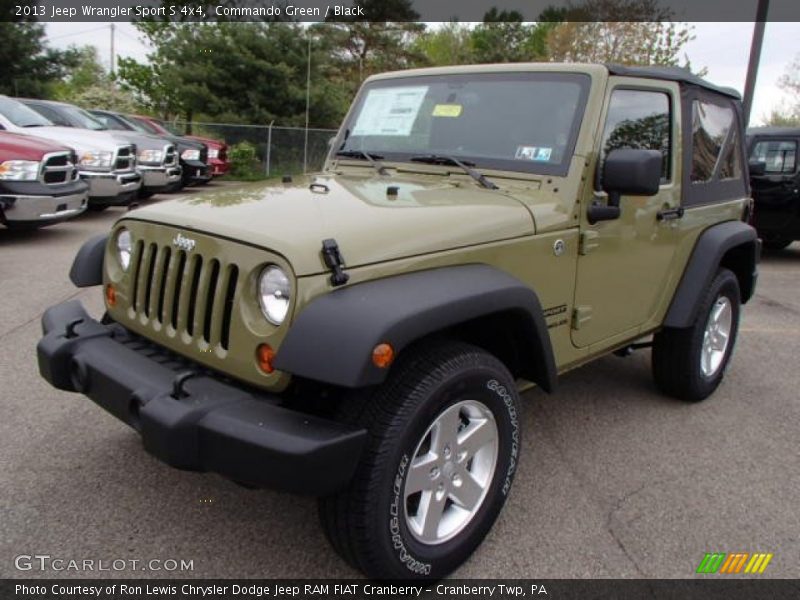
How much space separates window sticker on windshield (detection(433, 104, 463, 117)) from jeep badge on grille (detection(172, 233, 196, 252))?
160cm

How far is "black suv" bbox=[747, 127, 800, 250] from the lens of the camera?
9.37 meters

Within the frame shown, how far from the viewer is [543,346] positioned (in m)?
2.69

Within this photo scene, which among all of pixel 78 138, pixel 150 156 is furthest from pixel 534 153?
pixel 150 156

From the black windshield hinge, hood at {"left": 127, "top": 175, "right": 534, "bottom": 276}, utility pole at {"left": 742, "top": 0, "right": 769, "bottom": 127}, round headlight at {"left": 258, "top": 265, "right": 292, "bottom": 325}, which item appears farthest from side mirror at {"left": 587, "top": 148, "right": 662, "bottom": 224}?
utility pole at {"left": 742, "top": 0, "right": 769, "bottom": 127}

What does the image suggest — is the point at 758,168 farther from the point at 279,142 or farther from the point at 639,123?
the point at 279,142

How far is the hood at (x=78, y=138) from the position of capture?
33.4 ft

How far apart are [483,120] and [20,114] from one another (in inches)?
370

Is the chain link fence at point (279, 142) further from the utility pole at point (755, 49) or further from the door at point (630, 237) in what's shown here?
the door at point (630, 237)

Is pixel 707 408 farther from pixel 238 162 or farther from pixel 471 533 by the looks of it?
pixel 238 162

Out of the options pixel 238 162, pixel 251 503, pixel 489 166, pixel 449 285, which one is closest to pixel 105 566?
pixel 251 503

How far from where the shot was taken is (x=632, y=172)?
286 centimetres

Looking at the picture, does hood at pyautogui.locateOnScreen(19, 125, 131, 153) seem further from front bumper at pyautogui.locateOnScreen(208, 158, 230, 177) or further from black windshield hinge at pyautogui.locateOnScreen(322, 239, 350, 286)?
black windshield hinge at pyautogui.locateOnScreen(322, 239, 350, 286)

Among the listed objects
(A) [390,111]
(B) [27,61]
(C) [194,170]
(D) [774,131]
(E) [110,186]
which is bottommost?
(E) [110,186]

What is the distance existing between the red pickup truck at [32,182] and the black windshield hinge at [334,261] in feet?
24.5
